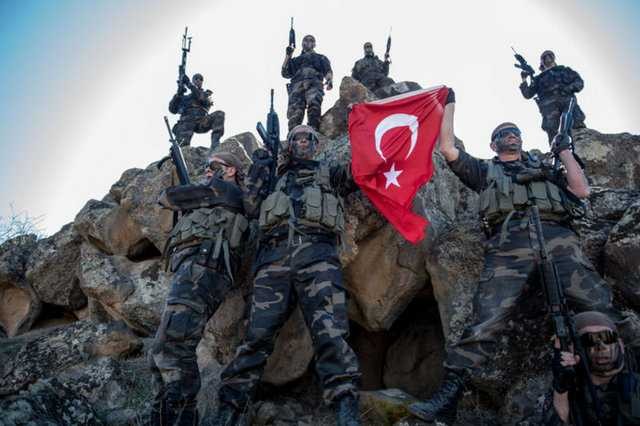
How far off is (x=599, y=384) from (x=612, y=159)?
5.92 m

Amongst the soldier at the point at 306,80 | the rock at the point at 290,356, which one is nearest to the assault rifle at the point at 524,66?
the soldier at the point at 306,80

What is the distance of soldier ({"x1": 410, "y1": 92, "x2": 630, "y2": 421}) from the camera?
12.1 ft

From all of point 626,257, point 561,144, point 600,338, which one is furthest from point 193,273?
point 626,257

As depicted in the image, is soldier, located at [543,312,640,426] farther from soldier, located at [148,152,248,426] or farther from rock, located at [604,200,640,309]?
soldier, located at [148,152,248,426]

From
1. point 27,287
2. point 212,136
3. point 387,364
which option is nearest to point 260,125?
point 387,364

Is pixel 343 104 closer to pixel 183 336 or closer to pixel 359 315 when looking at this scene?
pixel 359 315

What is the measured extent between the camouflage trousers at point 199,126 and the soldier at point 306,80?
237cm

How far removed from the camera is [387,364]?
225 inches

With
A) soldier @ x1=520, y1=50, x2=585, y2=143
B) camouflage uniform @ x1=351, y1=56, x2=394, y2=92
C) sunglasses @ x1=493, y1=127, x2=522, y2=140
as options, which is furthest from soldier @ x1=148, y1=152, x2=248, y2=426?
soldier @ x1=520, y1=50, x2=585, y2=143

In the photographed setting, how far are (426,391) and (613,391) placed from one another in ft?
7.50

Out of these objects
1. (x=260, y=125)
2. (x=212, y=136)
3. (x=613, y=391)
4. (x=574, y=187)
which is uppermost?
(x=212, y=136)

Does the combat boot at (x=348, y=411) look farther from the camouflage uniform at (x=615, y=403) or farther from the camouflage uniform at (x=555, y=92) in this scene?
the camouflage uniform at (x=555, y=92)

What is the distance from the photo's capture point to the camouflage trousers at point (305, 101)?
8.58m

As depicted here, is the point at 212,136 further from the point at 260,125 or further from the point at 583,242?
the point at 583,242
